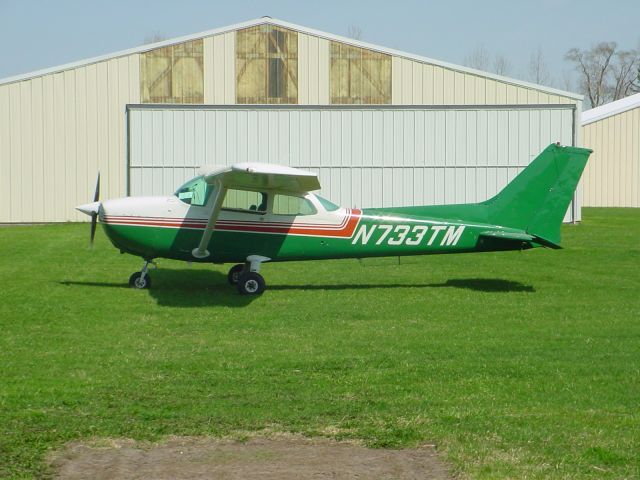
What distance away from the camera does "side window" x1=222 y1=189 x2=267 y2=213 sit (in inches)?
566

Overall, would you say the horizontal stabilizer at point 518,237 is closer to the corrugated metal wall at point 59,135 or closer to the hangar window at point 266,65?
the hangar window at point 266,65

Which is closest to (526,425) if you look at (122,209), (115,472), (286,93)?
(115,472)

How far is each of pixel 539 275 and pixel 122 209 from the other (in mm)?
7397

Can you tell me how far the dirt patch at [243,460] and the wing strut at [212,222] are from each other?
7.51 metres

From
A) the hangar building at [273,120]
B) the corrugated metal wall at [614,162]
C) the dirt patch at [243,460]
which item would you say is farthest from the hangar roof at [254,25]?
the dirt patch at [243,460]

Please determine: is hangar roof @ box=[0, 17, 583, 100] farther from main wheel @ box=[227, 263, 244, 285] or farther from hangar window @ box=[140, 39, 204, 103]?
main wheel @ box=[227, 263, 244, 285]

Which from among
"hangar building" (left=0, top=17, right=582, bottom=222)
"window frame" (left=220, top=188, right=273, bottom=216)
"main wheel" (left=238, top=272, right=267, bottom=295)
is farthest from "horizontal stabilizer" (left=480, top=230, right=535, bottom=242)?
"hangar building" (left=0, top=17, right=582, bottom=222)

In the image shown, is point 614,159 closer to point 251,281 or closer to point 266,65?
point 266,65

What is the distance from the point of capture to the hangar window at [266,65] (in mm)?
29831

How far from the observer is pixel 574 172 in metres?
15.0

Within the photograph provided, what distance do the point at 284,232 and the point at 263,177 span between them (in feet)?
4.04

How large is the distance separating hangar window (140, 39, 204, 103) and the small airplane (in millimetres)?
15690

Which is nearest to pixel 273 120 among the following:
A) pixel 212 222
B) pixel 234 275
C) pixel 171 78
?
pixel 171 78

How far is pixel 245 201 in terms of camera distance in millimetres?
14430
